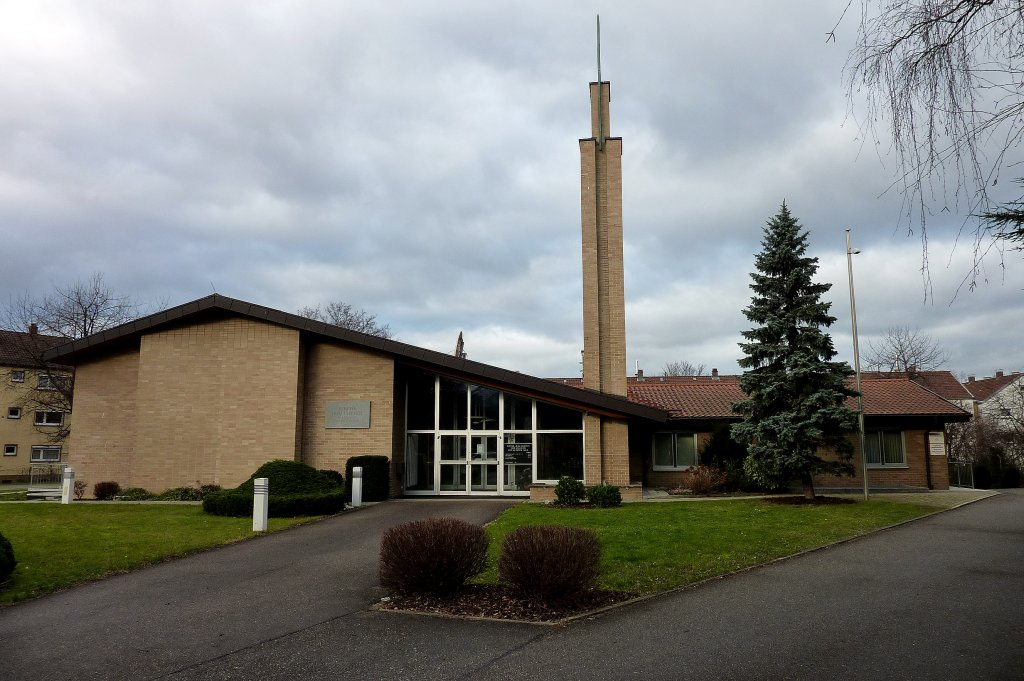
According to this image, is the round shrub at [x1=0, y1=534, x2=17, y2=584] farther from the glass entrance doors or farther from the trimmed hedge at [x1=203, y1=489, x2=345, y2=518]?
the glass entrance doors

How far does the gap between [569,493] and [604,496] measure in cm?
115

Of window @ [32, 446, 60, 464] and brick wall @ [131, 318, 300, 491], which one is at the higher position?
brick wall @ [131, 318, 300, 491]

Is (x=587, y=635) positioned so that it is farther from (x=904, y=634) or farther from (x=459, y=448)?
(x=459, y=448)

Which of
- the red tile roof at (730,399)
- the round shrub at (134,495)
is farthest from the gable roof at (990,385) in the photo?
the round shrub at (134,495)

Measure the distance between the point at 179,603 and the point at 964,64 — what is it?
944cm

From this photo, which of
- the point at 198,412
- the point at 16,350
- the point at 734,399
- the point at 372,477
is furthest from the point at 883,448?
the point at 16,350

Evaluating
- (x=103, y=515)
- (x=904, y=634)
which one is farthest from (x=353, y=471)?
(x=904, y=634)

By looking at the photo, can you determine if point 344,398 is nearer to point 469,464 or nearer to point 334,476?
point 334,476

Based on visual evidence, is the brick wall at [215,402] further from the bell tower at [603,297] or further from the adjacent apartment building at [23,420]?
the adjacent apartment building at [23,420]

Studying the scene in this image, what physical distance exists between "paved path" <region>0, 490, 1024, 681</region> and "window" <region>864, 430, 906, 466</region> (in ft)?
56.2

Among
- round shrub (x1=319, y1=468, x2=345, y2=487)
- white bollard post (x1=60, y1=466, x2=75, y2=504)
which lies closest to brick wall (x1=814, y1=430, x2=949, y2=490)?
round shrub (x1=319, y1=468, x2=345, y2=487)

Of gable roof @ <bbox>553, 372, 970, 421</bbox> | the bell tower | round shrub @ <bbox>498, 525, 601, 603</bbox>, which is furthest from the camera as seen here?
gable roof @ <bbox>553, 372, 970, 421</bbox>

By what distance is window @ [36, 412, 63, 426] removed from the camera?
155 ft

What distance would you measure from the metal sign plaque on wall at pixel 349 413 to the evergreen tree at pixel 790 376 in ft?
37.6
